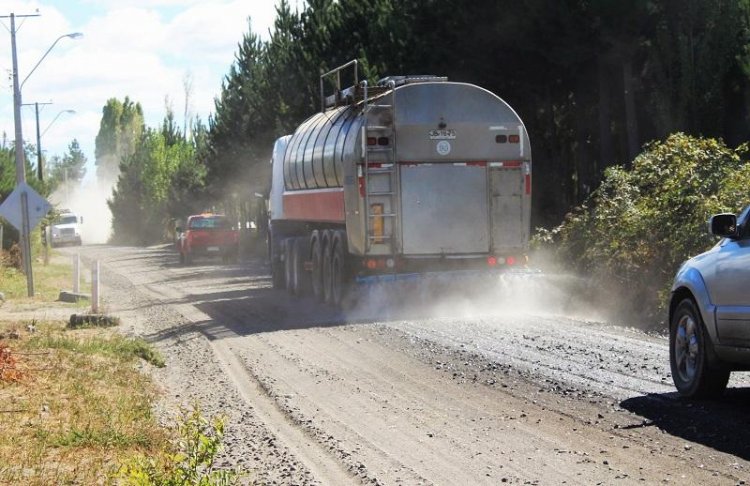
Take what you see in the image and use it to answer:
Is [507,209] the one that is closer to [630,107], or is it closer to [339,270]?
[339,270]

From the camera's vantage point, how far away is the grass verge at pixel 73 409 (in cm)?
902

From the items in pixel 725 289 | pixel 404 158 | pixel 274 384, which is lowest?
pixel 274 384

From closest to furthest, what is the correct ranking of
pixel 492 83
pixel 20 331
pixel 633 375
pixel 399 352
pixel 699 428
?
pixel 699 428
pixel 633 375
pixel 399 352
pixel 20 331
pixel 492 83

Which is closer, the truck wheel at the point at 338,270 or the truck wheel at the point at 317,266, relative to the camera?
the truck wheel at the point at 338,270

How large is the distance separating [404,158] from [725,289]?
1177cm

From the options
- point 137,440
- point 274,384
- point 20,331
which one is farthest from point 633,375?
point 20,331

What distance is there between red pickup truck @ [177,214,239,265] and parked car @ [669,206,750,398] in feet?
135

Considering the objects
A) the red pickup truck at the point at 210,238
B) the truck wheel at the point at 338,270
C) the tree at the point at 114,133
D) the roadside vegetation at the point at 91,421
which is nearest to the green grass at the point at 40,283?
the red pickup truck at the point at 210,238

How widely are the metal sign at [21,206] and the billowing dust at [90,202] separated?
126m

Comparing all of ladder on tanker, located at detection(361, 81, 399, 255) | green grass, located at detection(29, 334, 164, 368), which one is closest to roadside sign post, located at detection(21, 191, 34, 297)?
ladder on tanker, located at detection(361, 81, 399, 255)

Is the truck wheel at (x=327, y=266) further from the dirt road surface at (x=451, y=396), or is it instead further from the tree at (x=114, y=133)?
the tree at (x=114, y=133)

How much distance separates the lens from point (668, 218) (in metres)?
21.1

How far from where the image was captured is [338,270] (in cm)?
2336

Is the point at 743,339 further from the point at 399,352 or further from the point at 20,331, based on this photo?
the point at 20,331
